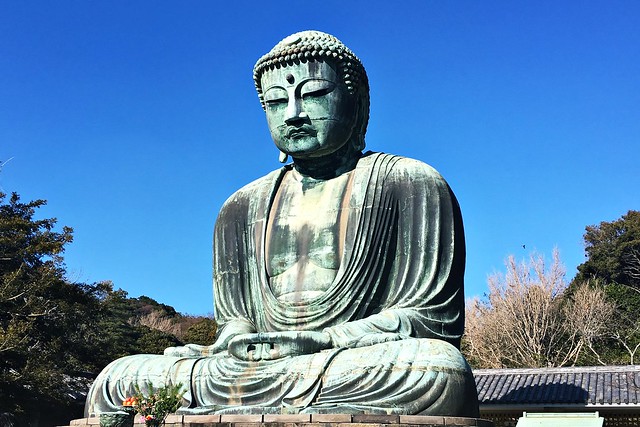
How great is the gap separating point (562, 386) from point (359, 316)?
11.3m

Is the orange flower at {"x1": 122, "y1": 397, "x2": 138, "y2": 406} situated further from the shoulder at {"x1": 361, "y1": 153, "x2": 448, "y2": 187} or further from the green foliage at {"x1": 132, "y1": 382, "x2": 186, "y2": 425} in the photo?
the shoulder at {"x1": 361, "y1": 153, "x2": 448, "y2": 187}

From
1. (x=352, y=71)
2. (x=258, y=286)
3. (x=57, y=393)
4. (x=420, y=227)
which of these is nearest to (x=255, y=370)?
(x=258, y=286)

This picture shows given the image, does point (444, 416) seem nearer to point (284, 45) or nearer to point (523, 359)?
point (284, 45)

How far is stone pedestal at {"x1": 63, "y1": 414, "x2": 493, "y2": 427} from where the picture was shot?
6.30 m

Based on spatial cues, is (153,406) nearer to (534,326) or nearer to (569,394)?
(569,394)

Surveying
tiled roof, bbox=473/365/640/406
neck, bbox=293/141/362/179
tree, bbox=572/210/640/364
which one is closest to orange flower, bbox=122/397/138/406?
neck, bbox=293/141/362/179

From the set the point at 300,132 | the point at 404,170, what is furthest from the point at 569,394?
the point at 300,132

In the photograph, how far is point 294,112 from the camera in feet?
28.7

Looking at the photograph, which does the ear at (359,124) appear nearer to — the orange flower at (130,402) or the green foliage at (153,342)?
the orange flower at (130,402)

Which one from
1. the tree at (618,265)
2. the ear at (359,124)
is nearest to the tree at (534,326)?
the tree at (618,265)

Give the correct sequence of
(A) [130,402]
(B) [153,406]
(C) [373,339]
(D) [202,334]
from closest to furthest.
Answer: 1. (A) [130,402]
2. (B) [153,406]
3. (C) [373,339]
4. (D) [202,334]

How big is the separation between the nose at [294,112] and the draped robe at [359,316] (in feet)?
2.82

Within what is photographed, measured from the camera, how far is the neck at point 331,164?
9.09 meters

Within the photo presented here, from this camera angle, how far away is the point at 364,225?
840cm
